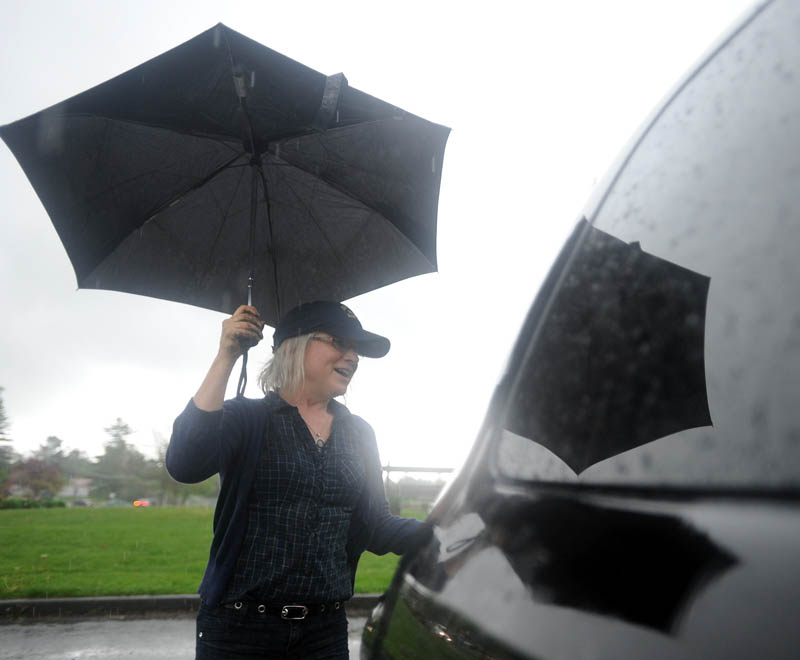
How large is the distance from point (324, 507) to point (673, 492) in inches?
67.2

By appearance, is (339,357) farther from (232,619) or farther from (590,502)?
(590,502)

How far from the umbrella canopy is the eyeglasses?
462 mm

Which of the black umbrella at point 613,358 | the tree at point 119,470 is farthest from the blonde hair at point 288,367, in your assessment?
the tree at point 119,470

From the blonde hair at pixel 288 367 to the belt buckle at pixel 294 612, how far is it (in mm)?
741

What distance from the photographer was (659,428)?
67 cm

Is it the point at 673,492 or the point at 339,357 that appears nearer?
the point at 673,492

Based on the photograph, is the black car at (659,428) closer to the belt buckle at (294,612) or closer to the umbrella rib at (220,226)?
the belt buckle at (294,612)

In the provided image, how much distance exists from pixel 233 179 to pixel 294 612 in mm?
1677

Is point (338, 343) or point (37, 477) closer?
point (338, 343)

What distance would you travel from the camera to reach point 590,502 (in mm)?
703

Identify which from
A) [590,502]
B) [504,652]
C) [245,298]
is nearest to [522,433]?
[590,502]

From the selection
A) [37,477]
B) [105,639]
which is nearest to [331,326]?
[105,639]

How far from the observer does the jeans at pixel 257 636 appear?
2.00 metres

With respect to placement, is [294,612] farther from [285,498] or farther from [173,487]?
[173,487]
